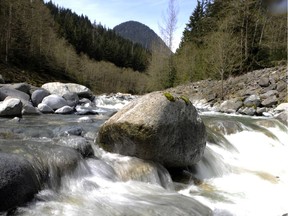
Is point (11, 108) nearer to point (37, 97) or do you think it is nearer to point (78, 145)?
point (37, 97)

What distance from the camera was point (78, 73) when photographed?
55.0 meters

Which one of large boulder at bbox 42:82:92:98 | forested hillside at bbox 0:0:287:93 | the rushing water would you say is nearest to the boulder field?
large boulder at bbox 42:82:92:98

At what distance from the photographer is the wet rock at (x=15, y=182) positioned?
4.50 meters

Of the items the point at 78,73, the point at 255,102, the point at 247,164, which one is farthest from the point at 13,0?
the point at 247,164

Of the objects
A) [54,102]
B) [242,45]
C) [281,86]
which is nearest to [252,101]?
[281,86]

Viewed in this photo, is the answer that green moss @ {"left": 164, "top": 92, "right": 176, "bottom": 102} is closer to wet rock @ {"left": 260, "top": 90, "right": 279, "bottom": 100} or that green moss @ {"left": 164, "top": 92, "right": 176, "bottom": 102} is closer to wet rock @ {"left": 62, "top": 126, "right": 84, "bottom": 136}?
wet rock @ {"left": 62, "top": 126, "right": 84, "bottom": 136}

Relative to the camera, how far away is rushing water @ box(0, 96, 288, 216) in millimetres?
5125

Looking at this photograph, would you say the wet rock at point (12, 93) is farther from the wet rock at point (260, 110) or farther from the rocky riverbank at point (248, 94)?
the wet rock at point (260, 110)

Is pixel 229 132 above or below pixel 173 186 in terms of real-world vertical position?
above

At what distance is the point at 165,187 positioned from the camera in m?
6.78

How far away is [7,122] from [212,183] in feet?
20.3

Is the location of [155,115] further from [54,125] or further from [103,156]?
[54,125]

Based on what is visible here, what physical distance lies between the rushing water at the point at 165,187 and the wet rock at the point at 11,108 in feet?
6.27

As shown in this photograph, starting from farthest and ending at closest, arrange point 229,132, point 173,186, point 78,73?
point 78,73, point 229,132, point 173,186
